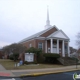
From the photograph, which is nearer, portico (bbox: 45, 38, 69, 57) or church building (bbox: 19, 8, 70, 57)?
church building (bbox: 19, 8, 70, 57)

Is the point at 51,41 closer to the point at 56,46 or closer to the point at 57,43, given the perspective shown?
the point at 57,43

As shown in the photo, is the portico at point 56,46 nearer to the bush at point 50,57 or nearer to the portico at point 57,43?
the portico at point 57,43

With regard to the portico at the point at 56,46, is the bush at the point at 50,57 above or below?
below

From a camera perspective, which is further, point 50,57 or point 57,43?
point 57,43

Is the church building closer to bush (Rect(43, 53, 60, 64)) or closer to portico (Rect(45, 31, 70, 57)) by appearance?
portico (Rect(45, 31, 70, 57))

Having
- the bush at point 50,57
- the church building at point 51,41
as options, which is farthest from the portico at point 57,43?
the bush at point 50,57

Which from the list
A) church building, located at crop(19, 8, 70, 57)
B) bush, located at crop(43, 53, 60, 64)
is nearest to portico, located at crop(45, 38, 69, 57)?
church building, located at crop(19, 8, 70, 57)

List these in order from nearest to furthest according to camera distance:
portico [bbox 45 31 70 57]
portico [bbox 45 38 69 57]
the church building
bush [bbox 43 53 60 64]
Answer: bush [bbox 43 53 60 64] < portico [bbox 45 31 70 57] < the church building < portico [bbox 45 38 69 57]

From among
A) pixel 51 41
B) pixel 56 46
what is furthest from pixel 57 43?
pixel 51 41

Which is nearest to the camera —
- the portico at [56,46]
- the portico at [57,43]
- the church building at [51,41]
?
the portico at [57,43]

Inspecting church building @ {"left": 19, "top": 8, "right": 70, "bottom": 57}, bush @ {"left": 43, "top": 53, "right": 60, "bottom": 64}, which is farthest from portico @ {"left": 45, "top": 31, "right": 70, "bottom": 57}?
bush @ {"left": 43, "top": 53, "right": 60, "bottom": 64}

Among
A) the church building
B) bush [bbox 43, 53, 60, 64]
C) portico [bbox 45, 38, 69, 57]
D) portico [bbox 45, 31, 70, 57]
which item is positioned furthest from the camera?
portico [bbox 45, 38, 69, 57]

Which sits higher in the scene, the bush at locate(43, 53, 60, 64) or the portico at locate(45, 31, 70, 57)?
the portico at locate(45, 31, 70, 57)

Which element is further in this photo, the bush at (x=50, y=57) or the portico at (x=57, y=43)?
the portico at (x=57, y=43)
